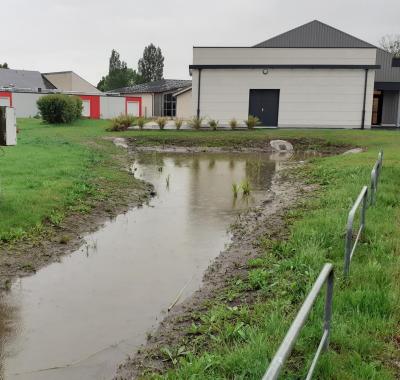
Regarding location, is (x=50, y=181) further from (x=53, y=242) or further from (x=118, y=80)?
(x=118, y=80)

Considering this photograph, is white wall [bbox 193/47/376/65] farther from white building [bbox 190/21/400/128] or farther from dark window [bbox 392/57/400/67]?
dark window [bbox 392/57/400/67]

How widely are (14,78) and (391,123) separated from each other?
39063mm

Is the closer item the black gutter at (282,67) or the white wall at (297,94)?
the black gutter at (282,67)

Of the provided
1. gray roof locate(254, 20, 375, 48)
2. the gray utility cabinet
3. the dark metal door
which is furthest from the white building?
the gray utility cabinet

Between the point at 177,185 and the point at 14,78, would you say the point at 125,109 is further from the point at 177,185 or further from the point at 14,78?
the point at 177,185

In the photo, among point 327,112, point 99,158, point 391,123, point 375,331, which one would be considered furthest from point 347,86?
point 375,331

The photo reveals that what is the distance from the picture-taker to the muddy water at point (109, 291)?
14.2 ft

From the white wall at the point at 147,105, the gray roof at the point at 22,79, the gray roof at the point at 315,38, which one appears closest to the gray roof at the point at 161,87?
the white wall at the point at 147,105

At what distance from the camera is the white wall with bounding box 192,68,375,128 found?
96.8 feet

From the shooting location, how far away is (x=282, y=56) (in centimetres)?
2967

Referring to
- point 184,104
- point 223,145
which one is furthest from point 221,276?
point 184,104

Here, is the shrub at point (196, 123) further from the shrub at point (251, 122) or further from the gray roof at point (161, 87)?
the gray roof at point (161, 87)

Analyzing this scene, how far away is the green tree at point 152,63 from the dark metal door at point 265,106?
220 feet

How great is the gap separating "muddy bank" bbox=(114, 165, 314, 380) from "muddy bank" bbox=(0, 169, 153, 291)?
2164 mm
